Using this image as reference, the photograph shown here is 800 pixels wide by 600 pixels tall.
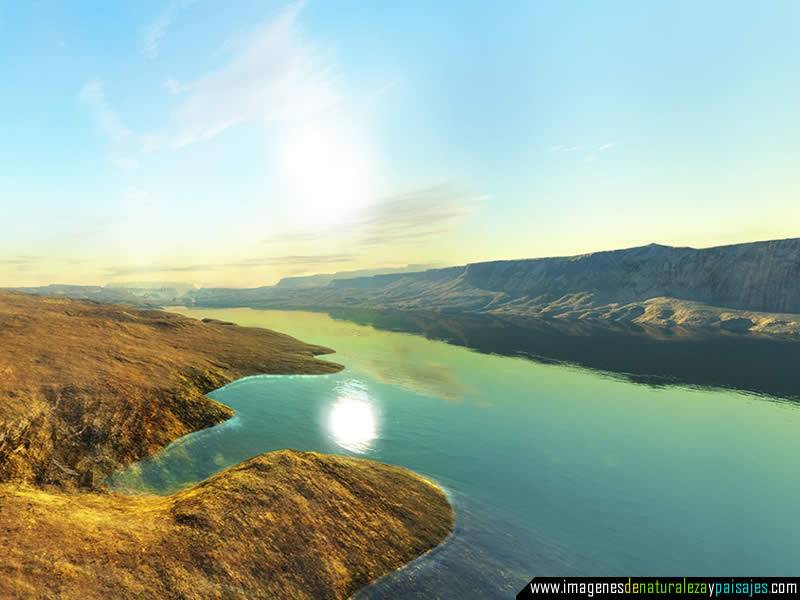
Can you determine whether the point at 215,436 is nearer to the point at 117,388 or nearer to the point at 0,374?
the point at 117,388

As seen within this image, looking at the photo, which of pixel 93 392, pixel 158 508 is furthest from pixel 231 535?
pixel 93 392

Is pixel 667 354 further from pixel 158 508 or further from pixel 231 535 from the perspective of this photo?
pixel 158 508

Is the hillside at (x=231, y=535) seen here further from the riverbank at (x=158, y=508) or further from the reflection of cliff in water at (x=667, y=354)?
the reflection of cliff in water at (x=667, y=354)

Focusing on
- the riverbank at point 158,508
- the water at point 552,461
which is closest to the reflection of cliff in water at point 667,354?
the water at point 552,461

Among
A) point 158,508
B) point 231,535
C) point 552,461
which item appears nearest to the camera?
point 231,535

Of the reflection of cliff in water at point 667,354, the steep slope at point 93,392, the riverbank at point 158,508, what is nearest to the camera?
the riverbank at point 158,508

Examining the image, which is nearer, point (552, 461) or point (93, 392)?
point (93, 392)

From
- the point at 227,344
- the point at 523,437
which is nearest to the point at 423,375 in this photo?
the point at 523,437
